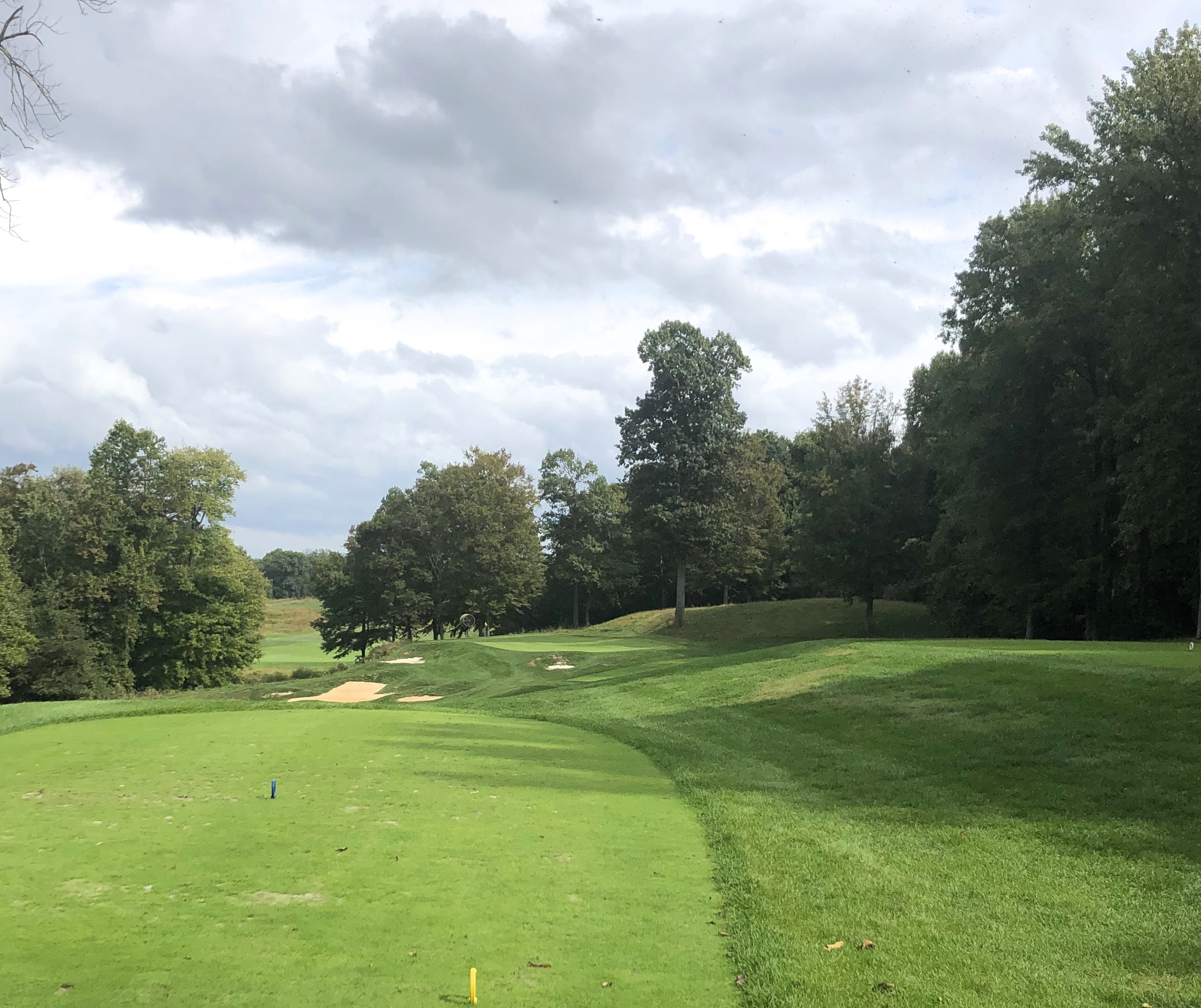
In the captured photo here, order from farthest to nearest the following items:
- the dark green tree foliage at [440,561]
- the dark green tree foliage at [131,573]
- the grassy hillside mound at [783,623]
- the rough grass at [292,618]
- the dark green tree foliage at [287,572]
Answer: the dark green tree foliage at [287,572], the rough grass at [292,618], the dark green tree foliage at [440,561], the grassy hillside mound at [783,623], the dark green tree foliage at [131,573]

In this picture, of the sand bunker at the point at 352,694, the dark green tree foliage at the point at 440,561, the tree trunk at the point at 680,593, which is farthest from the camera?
the dark green tree foliage at the point at 440,561

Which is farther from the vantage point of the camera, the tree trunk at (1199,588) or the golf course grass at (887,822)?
the tree trunk at (1199,588)

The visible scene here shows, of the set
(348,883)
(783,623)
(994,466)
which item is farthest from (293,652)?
(348,883)

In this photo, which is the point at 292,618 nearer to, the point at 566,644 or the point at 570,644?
the point at 570,644

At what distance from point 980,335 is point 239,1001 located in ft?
119

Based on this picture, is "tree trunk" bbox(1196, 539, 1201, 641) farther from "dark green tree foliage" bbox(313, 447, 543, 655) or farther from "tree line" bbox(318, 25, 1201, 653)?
"dark green tree foliage" bbox(313, 447, 543, 655)

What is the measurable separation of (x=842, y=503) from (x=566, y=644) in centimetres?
1529

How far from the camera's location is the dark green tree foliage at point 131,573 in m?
39.8

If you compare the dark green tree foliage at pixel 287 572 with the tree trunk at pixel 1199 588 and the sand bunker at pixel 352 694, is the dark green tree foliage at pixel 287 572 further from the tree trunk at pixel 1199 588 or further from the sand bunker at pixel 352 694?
the tree trunk at pixel 1199 588

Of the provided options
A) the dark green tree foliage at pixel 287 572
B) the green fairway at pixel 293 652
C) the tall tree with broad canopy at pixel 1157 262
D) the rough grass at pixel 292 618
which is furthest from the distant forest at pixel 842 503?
the dark green tree foliage at pixel 287 572

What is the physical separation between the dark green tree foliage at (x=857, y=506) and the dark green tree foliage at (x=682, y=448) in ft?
15.6

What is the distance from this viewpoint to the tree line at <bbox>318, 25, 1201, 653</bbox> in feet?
73.4

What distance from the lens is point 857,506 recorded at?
138 feet

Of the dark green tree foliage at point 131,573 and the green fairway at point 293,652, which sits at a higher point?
the dark green tree foliage at point 131,573
